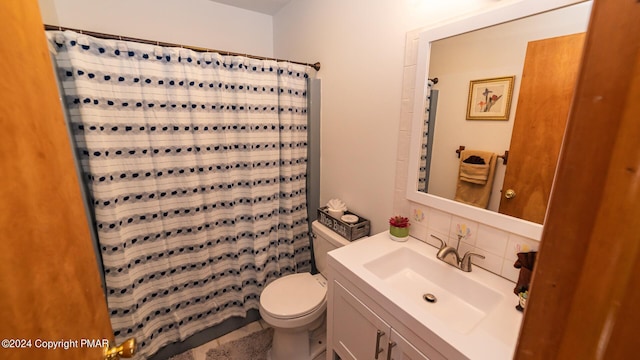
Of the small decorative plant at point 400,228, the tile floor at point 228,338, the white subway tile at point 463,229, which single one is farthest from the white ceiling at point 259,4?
the tile floor at point 228,338

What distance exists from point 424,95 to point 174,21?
187 cm

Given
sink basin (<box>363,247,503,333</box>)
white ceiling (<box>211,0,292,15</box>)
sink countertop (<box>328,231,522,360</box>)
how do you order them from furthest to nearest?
1. white ceiling (<box>211,0,292,15</box>)
2. sink basin (<box>363,247,503,333</box>)
3. sink countertop (<box>328,231,522,360</box>)

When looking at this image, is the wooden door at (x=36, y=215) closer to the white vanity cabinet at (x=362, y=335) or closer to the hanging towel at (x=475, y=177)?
the white vanity cabinet at (x=362, y=335)

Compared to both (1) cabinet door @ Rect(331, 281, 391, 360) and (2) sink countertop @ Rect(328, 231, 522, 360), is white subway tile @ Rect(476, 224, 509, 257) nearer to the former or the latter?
(2) sink countertop @ Rect(328, 231, 522, 360)

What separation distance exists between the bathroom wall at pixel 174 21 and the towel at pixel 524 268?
7.63ft

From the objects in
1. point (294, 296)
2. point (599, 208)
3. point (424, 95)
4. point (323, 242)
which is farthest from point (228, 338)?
point (599, 208)

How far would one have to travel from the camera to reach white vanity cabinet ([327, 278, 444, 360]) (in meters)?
0.92

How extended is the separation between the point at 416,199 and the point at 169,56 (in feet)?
5.03

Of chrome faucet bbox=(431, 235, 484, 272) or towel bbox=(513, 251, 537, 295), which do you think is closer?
towel bbox=(513, 251, 537, 295)

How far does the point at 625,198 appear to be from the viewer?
24cm

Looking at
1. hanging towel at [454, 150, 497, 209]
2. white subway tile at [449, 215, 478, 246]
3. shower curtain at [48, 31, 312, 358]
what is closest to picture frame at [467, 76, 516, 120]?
hanging towel at [454, 150, 497, 209]

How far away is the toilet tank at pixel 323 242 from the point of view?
1612 millimetres

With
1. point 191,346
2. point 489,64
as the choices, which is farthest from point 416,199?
point 191,346

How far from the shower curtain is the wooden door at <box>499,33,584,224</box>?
1306mm
